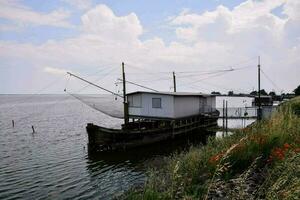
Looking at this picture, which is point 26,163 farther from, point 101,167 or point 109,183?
point 109,183

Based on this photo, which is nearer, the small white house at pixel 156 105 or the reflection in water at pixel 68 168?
the reflection in water at pixel 68 168

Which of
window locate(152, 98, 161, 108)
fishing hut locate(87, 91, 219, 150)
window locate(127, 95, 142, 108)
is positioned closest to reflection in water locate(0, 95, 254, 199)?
fishing hut locate(87, 91, 219, 150)

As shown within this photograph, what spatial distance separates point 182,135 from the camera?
4000cm

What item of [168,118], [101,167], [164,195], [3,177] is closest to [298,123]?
[164,195]

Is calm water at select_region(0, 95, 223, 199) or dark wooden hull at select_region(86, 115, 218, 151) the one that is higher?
dark wooden hull at select_region(86, 115, 218, 151)

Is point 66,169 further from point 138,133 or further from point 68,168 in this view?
point 138,133

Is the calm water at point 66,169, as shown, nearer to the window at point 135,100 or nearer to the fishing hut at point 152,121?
the fishing hut at point 152,121

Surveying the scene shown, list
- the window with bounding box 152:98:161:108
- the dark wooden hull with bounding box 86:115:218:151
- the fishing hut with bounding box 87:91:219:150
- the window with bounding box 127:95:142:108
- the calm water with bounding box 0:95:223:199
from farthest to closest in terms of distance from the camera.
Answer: the window with bounding box 127:95:142:108 < the window with bounding box 152:98:161:108 < the fishing hut with bounding box 87:91:219:150 < the dark wooden hull with bounding box 86:115:218:151 < the calm water with bounding box 0:95:223:199

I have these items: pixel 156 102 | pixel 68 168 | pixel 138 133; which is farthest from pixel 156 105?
pixel 68 168

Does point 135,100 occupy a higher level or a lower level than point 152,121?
higher

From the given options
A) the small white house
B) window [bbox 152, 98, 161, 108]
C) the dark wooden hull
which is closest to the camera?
the dark wooden hull

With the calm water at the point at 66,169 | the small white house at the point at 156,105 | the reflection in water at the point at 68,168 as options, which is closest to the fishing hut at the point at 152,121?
the small white house at the point at 156,105

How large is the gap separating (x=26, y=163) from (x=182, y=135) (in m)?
19.3

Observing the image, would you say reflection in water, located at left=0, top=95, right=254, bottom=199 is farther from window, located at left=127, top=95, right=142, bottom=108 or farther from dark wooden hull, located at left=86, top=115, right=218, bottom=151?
window, located at left=127, top=95, right=142, bottom=108
